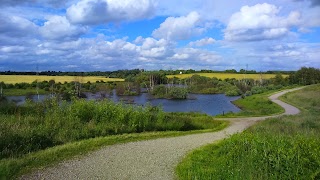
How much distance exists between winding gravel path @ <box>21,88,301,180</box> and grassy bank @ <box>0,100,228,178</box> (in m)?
0.64

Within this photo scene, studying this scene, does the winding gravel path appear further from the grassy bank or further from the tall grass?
the tall grass

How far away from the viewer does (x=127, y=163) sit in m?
11.4

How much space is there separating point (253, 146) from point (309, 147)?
4.96ft

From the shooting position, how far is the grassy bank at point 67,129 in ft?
36.9

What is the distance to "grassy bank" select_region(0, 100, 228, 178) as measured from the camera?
443 inches

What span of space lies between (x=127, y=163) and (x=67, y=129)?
17.7 ft

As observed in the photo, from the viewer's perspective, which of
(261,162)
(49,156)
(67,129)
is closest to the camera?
(261,162)

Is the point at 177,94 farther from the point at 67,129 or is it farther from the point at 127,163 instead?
the point at 127,163

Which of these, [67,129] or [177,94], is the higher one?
[67,129]

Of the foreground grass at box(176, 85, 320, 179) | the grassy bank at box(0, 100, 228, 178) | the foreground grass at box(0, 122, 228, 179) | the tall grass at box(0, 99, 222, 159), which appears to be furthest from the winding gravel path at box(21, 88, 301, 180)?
the tall grass at box(0, 99, 222, 159)

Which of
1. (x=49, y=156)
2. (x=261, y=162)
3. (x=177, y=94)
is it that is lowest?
(x=177, y=94)

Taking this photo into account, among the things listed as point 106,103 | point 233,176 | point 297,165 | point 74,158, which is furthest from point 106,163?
point 106,103

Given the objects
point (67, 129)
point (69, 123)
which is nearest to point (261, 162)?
point (67, 129)

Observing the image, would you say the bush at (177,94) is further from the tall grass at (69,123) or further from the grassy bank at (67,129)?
the tall grass at (69,123)
